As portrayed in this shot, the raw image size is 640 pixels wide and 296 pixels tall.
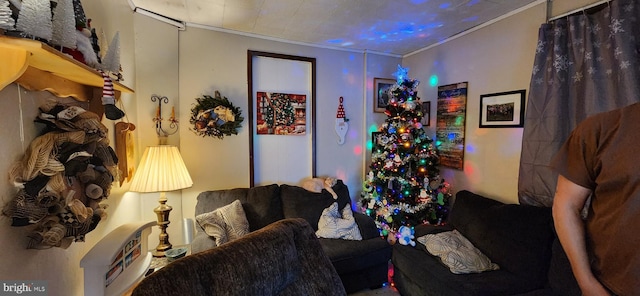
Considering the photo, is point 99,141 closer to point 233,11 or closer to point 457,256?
point 233,11

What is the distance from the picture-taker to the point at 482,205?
2180mm

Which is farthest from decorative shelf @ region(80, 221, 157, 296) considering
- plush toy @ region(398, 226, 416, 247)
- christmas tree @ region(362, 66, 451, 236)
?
christmas tree @ region(362, 66, 451, 236)

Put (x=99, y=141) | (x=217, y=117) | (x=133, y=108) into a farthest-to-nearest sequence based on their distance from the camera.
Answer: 1. (x=217, y=117)
2. (x=133, y=108)
3. (x=99, y=141)

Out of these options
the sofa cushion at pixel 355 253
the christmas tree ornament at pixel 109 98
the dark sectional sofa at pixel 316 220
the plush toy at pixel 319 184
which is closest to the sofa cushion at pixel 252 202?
the dark sectional sofa at pixel 316 220

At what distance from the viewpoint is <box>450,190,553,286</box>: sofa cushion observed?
1.71 m

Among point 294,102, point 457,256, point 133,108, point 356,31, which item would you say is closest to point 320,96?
point 294,102

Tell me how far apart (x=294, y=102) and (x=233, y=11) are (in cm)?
110

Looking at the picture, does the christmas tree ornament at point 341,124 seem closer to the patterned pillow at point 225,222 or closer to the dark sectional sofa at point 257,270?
the patterned pillow at point 225,222

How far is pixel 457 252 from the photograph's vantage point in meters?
1.96

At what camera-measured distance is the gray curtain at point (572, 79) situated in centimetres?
158

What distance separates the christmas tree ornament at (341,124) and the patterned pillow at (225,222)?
4.80ft

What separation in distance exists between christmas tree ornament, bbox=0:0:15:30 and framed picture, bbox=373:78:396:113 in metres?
3.15

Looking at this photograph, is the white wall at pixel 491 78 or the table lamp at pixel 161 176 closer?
the table lamp at pixel 161 176

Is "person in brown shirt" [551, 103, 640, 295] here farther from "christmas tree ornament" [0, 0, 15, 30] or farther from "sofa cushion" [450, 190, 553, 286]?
"christmas tree ornament" [0, 0, 15, 30]
